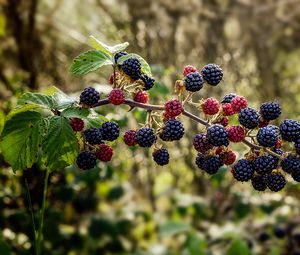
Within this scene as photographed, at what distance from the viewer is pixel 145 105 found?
1639 millimetres

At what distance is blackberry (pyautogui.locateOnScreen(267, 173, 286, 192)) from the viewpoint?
159 centimetres

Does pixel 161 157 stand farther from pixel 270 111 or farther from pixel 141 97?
pixel 270 111

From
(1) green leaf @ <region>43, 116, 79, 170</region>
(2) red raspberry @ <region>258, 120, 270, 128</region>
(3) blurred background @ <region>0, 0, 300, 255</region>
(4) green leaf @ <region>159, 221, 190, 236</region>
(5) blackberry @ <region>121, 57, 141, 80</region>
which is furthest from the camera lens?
(3) blurred background @ <region>0, 0, 300, 255</region>

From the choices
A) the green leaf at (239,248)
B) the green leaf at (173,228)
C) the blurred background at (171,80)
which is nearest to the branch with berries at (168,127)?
the green leaf at (239,248)

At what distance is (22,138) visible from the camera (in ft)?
5.12

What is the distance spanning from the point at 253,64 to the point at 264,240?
2.75 metres

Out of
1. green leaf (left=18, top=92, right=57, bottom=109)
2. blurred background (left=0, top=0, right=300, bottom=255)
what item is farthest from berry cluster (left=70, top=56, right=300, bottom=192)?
blurred background (left=0, top=0, right=300, bottom=255)

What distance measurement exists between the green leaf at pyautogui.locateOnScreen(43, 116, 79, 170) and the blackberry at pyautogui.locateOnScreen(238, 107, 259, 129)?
589 millimetres

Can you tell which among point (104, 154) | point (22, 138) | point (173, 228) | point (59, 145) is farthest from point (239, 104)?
point (173, 228)

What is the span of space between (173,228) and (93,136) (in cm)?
254

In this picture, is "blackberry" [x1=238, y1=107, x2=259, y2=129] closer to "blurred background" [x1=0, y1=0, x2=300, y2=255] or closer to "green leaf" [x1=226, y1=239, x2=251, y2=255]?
"green leaf" [x1=226, y1=239, x2=251, y2=255]

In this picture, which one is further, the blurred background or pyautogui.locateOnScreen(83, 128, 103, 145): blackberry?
the blurred background

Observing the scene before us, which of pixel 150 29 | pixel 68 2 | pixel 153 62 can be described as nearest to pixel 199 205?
pixel 153 62

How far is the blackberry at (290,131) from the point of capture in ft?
5.18
